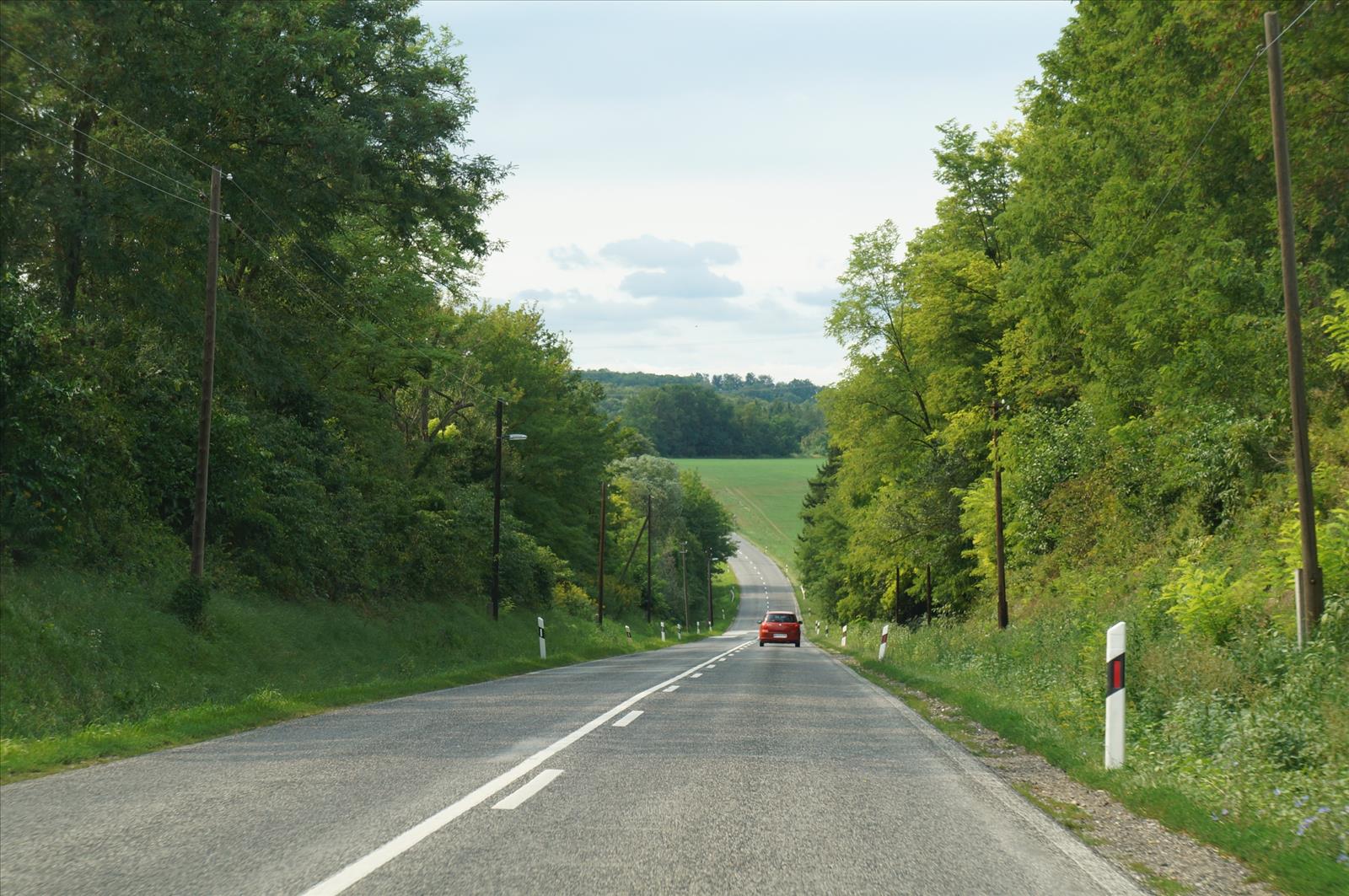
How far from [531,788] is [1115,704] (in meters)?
4.85

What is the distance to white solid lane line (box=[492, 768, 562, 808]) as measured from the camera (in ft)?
22.4

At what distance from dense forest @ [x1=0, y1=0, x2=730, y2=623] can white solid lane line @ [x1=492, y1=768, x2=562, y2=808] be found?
10.9 meters

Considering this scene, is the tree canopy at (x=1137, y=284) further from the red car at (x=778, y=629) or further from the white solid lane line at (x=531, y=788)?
the red car at (x=778, y=629)

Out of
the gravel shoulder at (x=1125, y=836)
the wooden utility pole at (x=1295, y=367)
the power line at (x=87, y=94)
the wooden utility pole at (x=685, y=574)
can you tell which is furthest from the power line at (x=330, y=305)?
the wooden utility pole at (x=685, y=574)

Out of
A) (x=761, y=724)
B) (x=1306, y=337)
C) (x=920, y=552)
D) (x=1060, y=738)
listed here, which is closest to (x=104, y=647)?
(x=761, y=724)

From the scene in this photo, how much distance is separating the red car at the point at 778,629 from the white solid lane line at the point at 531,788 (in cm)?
4097

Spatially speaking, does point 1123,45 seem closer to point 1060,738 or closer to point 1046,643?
point 1046,643

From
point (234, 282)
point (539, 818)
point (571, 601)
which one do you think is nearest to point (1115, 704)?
point (539, 818)

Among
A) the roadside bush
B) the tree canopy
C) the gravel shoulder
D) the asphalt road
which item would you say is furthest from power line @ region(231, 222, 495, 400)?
the gravel shoulder

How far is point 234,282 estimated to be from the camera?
29.1m

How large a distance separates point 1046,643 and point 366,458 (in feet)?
67.4

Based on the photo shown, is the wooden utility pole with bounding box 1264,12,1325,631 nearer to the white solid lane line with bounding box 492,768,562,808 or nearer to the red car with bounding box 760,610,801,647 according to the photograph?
the white solid lane line with bounding box 492,768,562,808

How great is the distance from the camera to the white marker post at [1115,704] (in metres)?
8.81

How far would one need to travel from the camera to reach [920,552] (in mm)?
43031
